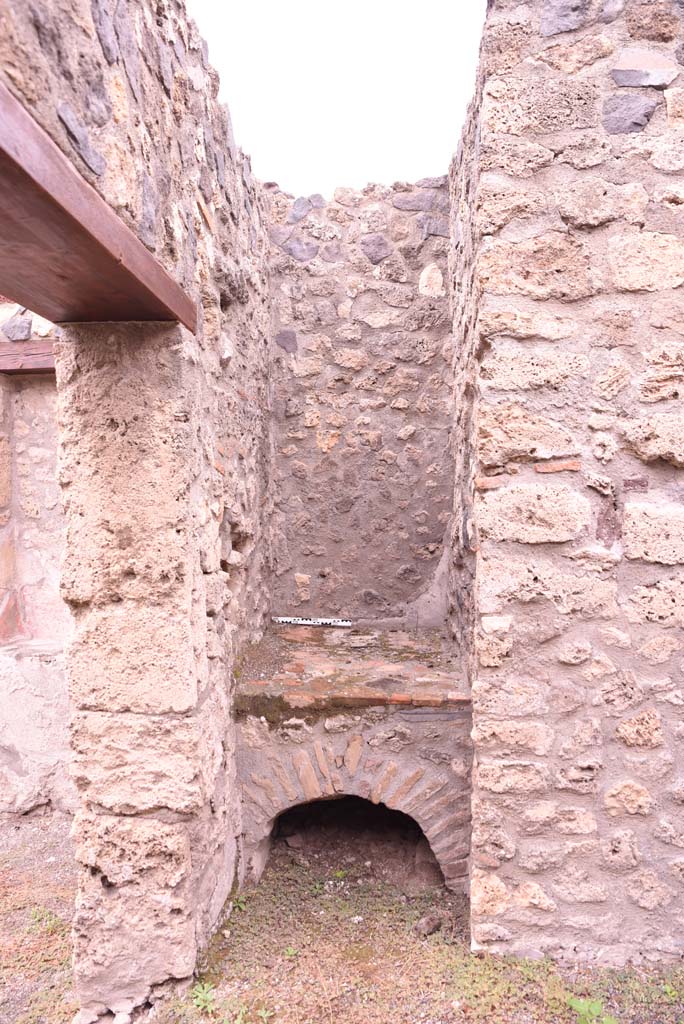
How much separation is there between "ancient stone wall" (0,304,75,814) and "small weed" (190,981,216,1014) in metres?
1.68

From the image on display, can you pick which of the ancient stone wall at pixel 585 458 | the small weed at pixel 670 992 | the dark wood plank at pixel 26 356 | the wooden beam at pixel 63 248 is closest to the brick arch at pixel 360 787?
the ancient stone wall at pixel 585 458

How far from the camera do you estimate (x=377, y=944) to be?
2.36 metres

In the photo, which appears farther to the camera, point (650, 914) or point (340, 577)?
point (340, 577)

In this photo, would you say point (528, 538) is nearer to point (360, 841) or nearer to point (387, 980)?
point (387, 980)

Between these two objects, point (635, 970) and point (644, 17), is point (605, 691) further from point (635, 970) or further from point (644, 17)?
point (644, 17)

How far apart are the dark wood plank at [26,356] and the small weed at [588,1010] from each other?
336cm

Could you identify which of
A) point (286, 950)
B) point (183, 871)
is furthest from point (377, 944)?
point (183, 871)

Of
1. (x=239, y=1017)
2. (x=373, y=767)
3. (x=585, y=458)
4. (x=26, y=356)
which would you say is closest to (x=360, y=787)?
(x=373, y=767)

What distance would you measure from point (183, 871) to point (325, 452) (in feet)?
7.79

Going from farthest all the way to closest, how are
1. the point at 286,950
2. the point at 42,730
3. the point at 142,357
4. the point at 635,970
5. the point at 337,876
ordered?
the point at 42,730 → the point at 337,876 → the point at 286,950 → the point at 635,970 → the point at 142,357

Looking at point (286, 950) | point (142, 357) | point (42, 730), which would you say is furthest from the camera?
point (42, 730)

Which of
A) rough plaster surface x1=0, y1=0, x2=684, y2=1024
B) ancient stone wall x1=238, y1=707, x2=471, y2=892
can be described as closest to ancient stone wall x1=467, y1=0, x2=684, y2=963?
rough plaster surface x1=0, y1=0, x2=684, y2=1024

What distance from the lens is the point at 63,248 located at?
1363 millimetres

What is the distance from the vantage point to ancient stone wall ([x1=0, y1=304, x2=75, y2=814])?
338 centimetres
